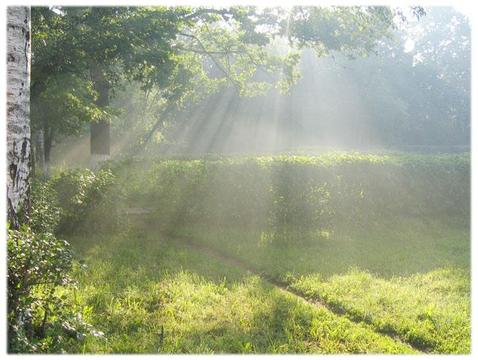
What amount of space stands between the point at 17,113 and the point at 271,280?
210 inches

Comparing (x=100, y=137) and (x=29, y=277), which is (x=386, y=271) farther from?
(x=100, y=137)

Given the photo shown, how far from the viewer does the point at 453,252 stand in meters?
11.1

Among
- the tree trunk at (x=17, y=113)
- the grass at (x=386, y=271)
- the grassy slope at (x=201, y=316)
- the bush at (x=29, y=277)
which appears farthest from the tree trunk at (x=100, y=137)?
the bush at (x=29, y=277)

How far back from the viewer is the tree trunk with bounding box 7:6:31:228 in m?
4.98

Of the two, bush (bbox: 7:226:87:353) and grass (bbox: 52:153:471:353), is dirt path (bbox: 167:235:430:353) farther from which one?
bush (bbox: 7:226:87:353)

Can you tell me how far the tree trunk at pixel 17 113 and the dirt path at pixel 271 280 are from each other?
15.0 feet

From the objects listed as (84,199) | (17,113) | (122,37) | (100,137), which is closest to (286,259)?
(84,199)

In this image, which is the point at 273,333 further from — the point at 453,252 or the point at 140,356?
the point at 453,252

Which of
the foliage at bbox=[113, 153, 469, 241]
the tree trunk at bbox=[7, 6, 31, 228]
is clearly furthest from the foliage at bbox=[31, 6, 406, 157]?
the tree trunk at bbox=[7, 6, 31, 228]

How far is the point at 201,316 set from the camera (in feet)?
21.0

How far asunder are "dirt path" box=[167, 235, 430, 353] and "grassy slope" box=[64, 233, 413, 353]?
0.19 metres

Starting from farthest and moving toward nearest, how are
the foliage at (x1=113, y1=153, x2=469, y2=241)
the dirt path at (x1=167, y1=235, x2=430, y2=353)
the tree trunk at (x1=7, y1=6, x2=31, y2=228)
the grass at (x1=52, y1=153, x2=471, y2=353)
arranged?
1. the foliage at (x1=113, y1=153, x2=469, y2=241)
2. the dirt path at (x1=167, y1=235, x2=430, y2=353)
3. the grass at (x1=52, y1=153, x2=471, y2=353)
4. the tree trunk at (x1=7, y1=6, x2=31, y2=228)

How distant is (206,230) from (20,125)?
784 centimetres

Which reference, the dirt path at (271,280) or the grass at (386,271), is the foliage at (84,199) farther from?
the grass at (386,271)
